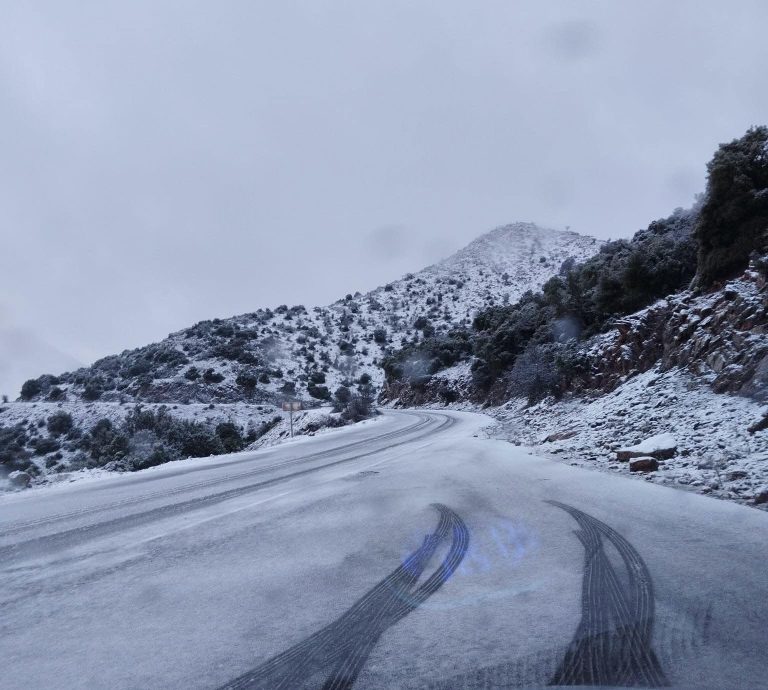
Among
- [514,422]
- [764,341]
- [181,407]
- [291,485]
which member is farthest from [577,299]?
[181,407]

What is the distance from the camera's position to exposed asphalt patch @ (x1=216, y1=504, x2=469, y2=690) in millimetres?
2467

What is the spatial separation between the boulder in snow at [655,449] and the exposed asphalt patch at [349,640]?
5.80m

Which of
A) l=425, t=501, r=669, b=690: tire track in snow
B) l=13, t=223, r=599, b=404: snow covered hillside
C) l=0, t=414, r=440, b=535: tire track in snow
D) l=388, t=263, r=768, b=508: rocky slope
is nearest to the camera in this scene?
l=425, t=501, r=669, b=690: tire track in snow

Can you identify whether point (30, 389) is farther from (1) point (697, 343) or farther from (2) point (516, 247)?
(2) point (516, 247)

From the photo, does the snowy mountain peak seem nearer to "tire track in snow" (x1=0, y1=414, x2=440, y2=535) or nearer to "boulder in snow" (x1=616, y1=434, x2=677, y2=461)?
"tire track in snow" (x1=0, y1=414, x2=440, y2=535)

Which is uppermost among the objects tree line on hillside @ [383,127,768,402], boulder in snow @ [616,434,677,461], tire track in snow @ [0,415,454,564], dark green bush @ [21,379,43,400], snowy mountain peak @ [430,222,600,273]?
snowy mountain peak @ [430,222,600,273]

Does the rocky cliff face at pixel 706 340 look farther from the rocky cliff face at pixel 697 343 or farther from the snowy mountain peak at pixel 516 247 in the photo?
the snowy mountain peak at pixel 516 247

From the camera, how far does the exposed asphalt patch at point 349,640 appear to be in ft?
8.09

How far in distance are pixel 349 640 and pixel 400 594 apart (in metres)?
0.71

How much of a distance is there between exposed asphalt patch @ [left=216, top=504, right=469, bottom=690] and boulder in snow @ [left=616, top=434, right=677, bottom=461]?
5.80m

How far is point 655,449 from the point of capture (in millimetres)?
8500

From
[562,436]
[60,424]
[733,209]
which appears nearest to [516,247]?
[60,424]

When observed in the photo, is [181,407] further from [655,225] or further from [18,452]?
[655,225]

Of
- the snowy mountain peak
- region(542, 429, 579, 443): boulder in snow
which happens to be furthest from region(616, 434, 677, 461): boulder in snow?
the snowy mountain peak
